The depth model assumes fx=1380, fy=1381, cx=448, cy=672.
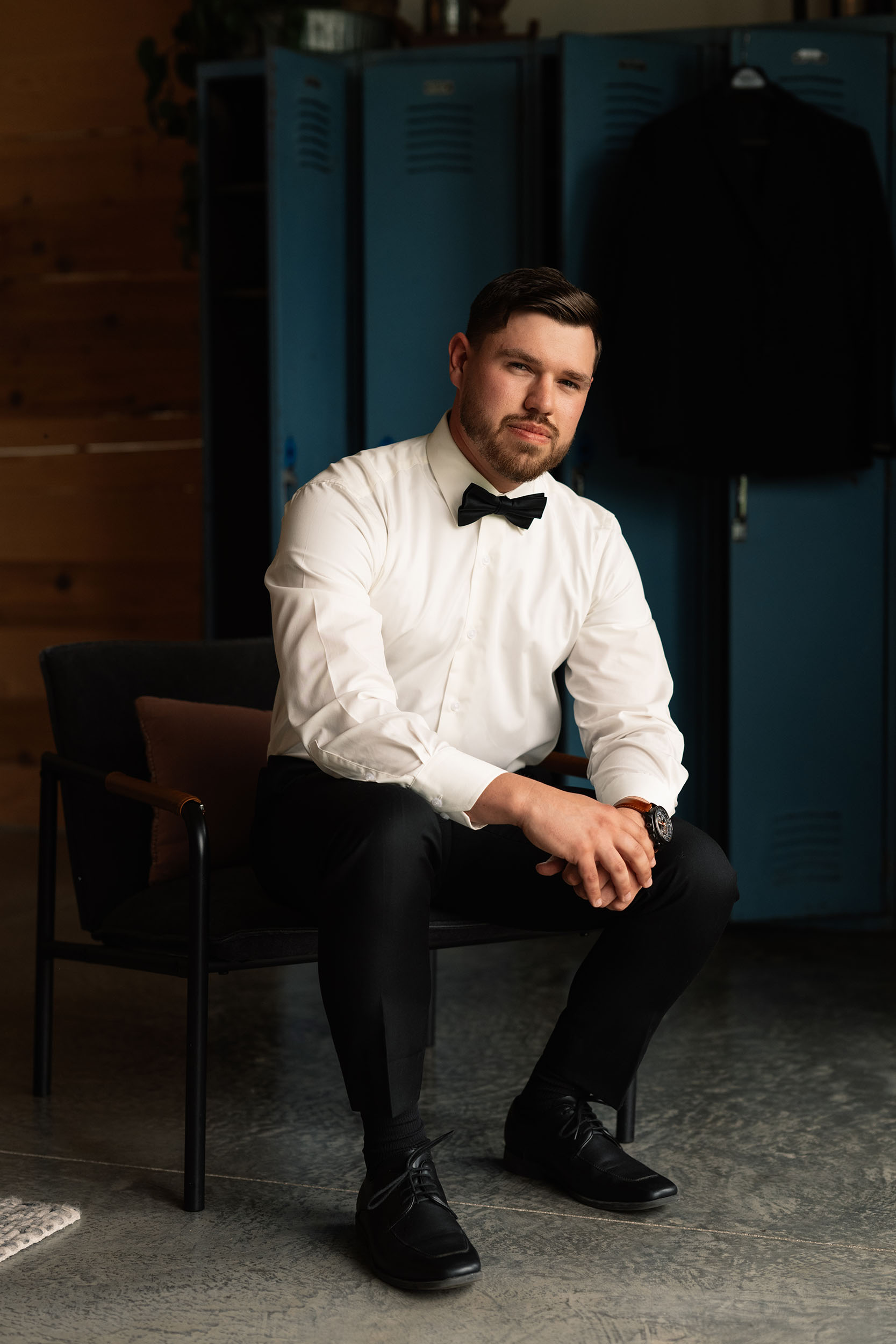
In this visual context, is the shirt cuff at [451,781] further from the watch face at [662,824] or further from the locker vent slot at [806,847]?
the locker vent slot at [806,847]

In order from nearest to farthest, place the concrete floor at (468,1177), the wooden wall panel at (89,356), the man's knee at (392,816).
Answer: the concrete floor at (468,1177) → the man's knee at (392,816) → the wooden wall panel at (89,356)

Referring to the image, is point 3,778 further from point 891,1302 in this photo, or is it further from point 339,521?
point 891,1302

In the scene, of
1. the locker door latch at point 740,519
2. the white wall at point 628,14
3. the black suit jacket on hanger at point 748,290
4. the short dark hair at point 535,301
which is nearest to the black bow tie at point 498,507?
the short dark hair at point 535,301

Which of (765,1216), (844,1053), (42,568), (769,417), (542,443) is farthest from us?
(42,568)

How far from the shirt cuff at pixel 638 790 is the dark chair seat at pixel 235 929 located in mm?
218

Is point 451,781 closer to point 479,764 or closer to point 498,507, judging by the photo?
Result: point 479,764

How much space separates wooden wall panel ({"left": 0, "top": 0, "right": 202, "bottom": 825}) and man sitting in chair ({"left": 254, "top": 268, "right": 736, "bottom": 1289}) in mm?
2565

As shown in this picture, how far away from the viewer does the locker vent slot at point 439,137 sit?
3.33m

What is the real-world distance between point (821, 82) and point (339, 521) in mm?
2059

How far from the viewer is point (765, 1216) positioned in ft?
5.91

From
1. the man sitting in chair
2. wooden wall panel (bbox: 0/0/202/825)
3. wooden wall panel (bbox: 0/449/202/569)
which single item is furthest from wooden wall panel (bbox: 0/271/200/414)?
the man sitting in chair

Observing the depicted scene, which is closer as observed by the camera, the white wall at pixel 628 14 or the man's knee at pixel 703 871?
the man's knee at pixel 703 871

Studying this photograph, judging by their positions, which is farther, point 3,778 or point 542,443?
point 3,778

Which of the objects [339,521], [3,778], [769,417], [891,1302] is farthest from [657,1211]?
[3,778]
